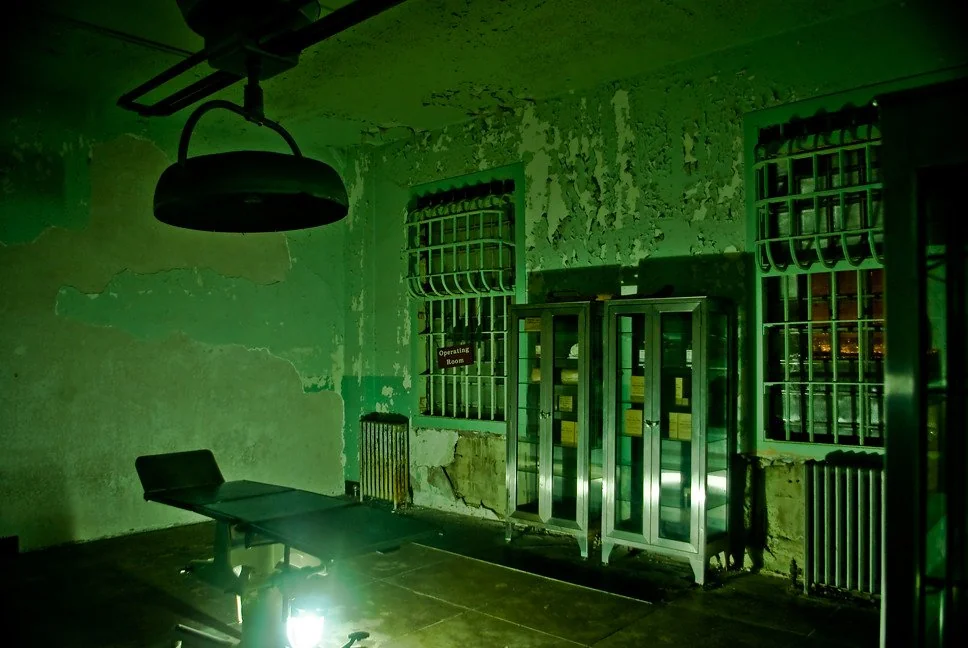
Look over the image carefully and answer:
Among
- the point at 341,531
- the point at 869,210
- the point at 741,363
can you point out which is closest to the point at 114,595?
the point at 341,531

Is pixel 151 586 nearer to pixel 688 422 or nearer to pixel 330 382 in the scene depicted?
pixel 330 382

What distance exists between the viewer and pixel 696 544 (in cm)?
441

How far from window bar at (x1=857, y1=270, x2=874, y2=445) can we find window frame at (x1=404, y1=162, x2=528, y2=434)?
97.9 inches

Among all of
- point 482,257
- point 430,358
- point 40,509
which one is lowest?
point 40,509

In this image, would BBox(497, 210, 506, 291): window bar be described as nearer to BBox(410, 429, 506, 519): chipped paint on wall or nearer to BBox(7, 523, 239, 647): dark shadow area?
BBox(410, 429, 506, 519): chipped paint on wall

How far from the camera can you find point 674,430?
15.2 ft

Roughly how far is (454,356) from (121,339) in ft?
9.07

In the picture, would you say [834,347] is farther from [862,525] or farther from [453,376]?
[453,376]

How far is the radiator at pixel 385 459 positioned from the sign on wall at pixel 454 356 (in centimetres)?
99

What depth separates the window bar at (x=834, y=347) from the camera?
4.27 meters

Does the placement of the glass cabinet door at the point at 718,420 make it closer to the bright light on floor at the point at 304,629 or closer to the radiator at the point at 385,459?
the bright light on floor at the point at 304,629

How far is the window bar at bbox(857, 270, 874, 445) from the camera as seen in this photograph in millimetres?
4203

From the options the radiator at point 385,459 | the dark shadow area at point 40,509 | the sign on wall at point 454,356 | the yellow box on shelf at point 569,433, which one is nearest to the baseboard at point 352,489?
the radiator at point 385,459

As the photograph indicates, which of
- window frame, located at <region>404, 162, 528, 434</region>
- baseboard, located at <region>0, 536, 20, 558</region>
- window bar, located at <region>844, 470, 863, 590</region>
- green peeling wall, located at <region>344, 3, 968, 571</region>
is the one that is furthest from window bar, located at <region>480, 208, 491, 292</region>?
baseboard, located at <region>0, 536, 20, 558</region>
